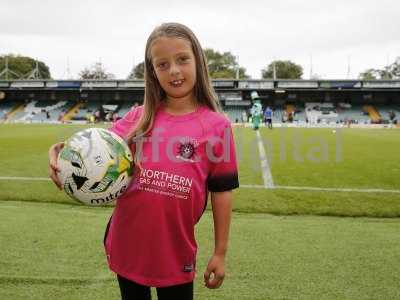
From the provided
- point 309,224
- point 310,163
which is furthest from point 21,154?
point 309,224

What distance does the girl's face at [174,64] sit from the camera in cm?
201

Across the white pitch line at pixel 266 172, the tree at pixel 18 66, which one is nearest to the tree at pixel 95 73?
the tree at pixel 18 66

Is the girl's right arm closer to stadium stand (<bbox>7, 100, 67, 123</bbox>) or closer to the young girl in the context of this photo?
the young girl

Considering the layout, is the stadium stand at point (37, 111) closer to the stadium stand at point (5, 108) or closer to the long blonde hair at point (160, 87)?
the stadium stand at point (5, 108)

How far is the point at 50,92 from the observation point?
55250 mm

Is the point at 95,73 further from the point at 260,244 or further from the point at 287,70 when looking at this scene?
the point at 260,244

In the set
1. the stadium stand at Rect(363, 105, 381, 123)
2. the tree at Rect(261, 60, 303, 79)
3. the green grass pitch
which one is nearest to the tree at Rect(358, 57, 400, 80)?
the tree at Rect(261, 60, 303, 79)

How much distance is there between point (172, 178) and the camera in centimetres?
196

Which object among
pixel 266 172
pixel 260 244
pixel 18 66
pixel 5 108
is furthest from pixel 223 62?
pixel 260 244

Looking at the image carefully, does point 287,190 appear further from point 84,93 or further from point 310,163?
point 84,93

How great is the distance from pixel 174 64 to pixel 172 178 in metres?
0.55

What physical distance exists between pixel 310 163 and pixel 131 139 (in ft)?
31.0

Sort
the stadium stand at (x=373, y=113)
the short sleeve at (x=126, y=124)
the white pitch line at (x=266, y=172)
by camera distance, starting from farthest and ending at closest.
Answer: the stadium stand at (x=373, y=113)
the white pitch line at (x=266, y=172)
the short sleeve at (x=126, y=124)

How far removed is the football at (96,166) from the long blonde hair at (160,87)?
91 millimetres
